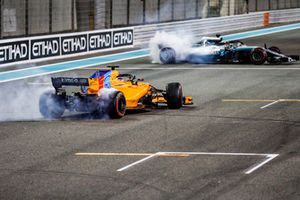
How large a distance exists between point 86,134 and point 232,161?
12.9 feet

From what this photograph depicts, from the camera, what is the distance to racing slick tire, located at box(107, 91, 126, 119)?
18469 mm

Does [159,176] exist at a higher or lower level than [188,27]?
lower

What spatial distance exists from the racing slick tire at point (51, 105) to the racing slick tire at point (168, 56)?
13611mm

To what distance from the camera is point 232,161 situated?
14578mm

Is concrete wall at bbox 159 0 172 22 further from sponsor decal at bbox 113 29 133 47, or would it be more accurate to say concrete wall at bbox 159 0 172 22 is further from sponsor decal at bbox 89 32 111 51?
sponsor decal at bbox 89 32 111 51

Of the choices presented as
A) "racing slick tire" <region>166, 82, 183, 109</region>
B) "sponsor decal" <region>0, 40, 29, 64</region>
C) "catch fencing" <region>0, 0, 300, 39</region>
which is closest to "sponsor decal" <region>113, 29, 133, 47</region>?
"catch fencing" <region>0, 0, 300, 39</region>

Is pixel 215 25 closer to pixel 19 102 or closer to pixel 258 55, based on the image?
pixel 258 55

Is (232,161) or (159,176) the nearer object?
(159,176)

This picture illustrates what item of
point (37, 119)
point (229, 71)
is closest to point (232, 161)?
point (37, 119)

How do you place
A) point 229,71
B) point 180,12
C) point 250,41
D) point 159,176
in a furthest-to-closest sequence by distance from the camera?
point 180,12
point 250,41
point 229,71
point 159,176

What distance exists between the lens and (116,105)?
18594 millimetres

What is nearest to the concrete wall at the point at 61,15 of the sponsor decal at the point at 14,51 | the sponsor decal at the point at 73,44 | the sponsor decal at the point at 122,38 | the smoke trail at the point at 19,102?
the sponsor decal at the point at 122,38

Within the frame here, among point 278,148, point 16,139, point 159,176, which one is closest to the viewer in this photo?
point 159,176

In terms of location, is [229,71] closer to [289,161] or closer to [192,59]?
[192,59]
